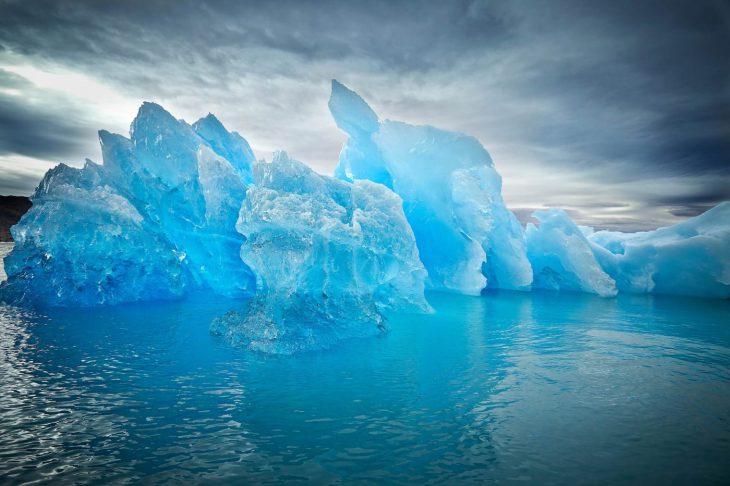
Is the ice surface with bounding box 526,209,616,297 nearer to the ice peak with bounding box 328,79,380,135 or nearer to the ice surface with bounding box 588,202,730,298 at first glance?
the ice surface with bounding box 588,202,730,298

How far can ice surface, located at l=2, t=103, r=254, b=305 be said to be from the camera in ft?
48.0

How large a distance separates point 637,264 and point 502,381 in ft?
68.0

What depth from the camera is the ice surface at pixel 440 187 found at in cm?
1994

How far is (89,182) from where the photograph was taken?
1661 cm

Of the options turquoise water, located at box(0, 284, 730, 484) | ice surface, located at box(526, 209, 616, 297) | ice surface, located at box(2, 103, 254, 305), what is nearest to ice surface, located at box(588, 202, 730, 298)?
ice surface, located at box(526, 209, 616, 297)

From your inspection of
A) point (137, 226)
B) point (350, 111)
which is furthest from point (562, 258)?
point (137, 226)

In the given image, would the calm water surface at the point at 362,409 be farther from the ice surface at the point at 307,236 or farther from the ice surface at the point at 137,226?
the ice surface at the point at 137,226

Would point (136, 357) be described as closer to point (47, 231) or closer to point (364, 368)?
point (364, 368)

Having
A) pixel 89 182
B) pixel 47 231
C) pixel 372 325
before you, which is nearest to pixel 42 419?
pixel 372 325

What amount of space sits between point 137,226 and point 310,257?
832 centimetres

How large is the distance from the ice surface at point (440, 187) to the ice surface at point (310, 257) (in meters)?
6.73

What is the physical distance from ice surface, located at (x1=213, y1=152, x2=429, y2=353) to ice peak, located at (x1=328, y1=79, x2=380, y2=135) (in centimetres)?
734

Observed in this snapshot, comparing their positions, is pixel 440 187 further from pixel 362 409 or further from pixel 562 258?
pixel 362 409

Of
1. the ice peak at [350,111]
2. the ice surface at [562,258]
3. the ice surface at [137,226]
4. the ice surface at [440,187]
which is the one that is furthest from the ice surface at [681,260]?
the ice surface at [137,226]
